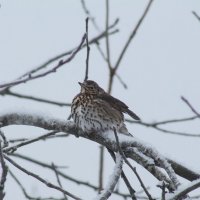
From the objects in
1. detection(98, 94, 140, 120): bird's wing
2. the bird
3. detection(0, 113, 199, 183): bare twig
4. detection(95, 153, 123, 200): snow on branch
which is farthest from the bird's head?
detection(95, 153, 123, 200): snow on branch

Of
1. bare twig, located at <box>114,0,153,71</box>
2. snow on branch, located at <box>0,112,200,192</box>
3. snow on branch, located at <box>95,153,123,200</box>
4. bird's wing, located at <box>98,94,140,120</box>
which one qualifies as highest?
bird's wing, located at <box>98,94,140,120</box>

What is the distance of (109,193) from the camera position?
280 cm

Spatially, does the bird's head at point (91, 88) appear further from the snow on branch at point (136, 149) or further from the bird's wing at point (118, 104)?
the snow on branch at point (136, 149)

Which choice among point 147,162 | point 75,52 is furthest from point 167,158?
point 75,52

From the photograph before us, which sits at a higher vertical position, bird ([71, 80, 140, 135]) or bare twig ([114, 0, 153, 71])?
bird ([71, 80, 140, 135])

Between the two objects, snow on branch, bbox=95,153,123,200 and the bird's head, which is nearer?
snow on branch, bbox=95,153,123,200

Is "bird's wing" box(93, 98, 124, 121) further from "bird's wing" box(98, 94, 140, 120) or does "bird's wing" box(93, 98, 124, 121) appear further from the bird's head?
the bird's head

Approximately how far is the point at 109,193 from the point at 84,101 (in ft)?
8.95

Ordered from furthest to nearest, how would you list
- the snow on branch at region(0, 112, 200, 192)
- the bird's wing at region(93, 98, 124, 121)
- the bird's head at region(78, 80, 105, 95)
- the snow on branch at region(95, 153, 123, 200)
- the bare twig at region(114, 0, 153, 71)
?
the bird's head at region(78, 80, 105, 95)
the bird's wing at region(93, 98, 124, 121)
the bare twig at region(114, 0, 153, 71)
the snow on branch at region(0, 112, 200, 192)
the snow on branch at region(95, 153, 123, 200)

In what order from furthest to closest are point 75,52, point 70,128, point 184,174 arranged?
point 70,128, point 184,174, point 75,52

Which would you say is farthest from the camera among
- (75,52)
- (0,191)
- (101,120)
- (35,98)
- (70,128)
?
(101,120)

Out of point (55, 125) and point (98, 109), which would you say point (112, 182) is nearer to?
point (55, 125)

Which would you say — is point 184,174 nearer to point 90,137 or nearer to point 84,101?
point 90,137

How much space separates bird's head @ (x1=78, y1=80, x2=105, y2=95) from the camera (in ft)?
18.9
